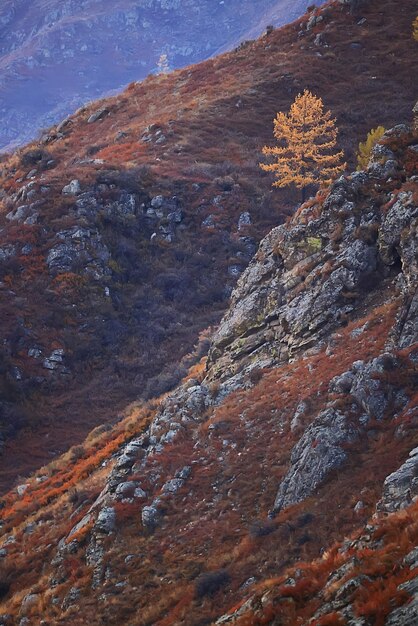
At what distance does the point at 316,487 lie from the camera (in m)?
15.4

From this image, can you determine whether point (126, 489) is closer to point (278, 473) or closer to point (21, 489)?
point (278, 473)

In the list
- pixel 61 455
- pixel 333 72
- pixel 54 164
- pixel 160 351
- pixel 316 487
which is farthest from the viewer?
pixel 333 72

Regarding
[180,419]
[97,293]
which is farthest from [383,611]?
[97,293]

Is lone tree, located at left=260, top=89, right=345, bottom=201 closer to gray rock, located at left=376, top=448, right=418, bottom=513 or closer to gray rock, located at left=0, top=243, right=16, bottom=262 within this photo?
gray rock, located at left=0, top=243, right=16, bottom=262

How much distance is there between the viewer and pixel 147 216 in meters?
45.8

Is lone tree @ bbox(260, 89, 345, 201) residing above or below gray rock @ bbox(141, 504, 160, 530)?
above

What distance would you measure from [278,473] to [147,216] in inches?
1253

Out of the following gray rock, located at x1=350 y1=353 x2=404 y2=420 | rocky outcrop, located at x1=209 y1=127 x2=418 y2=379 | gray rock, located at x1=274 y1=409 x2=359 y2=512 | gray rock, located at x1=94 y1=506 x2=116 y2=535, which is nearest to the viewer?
gray rock, located at x1=274 y1=409 x2=359 y2=512

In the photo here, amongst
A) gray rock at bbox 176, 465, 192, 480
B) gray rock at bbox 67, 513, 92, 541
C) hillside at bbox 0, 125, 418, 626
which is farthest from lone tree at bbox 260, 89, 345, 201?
gray rock at bbox 67, 513, 92, 541

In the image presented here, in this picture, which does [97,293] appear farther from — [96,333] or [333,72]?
[333,72]

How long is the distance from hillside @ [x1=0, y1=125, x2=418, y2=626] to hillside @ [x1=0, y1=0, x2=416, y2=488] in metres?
8.49

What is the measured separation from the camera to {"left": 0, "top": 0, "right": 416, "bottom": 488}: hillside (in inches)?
1377

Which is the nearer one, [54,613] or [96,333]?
[54,613]

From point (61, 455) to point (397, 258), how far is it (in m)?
18.5
